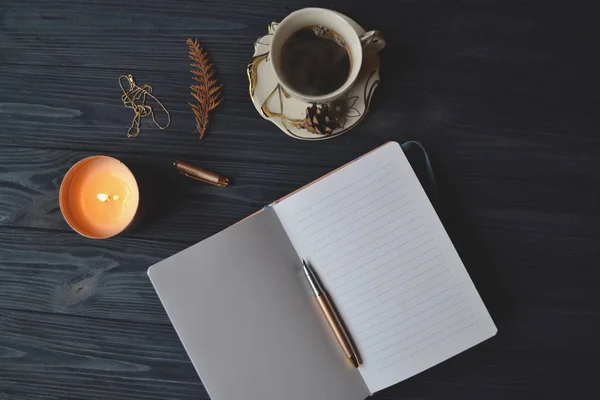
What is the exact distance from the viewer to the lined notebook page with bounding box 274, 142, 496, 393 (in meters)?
0.68

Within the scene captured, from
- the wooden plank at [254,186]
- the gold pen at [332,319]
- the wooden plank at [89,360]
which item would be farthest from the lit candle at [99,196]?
the gold pen at [332,319]

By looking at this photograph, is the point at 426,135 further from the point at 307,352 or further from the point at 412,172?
the point at 307,352

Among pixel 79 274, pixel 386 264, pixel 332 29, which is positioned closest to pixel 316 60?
pixel 332 29

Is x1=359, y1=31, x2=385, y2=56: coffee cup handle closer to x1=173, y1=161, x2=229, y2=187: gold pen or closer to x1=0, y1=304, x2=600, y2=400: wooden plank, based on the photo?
x1=173, y1=161, x2=229, y2=187: gold pen

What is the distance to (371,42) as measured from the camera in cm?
65

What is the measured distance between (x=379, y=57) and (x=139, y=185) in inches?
14.1

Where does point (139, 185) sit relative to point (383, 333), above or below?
above

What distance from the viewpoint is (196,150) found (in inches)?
28.9

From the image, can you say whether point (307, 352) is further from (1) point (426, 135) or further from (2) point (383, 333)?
(1) point (426, 135)

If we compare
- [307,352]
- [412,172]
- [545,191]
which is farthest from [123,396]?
[545,191]

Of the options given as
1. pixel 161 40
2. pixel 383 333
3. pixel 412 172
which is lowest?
pixel 383 333

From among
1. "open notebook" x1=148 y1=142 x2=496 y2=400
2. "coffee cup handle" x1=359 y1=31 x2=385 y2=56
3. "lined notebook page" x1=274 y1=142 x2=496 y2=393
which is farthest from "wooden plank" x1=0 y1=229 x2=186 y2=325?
"coffee cup handle" x1=359 y1=31 x2=385 y2=56

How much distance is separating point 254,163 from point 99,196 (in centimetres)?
20

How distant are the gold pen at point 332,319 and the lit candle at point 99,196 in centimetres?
24
